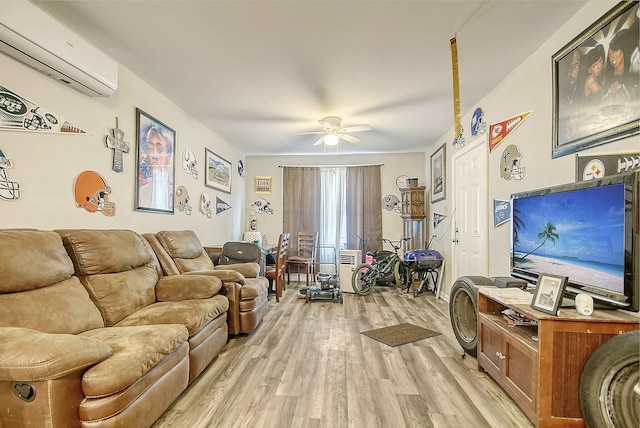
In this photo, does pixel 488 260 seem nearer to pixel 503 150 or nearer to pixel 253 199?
pixel 503 150

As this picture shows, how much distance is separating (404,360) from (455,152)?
9.66 ft

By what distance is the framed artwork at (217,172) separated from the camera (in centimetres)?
440

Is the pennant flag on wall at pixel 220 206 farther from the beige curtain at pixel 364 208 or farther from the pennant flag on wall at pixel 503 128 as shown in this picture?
the pennant flag on wall at pixel 503 128

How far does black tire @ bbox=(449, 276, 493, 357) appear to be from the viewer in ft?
8.08

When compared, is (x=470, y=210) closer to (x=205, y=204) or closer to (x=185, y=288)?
(x=185, y=288)

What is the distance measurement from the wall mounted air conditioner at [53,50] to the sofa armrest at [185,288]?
5.25 ft

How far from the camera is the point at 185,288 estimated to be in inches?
99.2

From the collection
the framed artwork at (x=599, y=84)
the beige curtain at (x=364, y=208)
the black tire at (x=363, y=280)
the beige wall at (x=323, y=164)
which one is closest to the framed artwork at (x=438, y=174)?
the beige wall at (x=323, y=164)

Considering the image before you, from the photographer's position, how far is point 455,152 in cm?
417

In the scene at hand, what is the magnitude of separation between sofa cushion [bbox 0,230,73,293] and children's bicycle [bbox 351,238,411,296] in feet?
12.0

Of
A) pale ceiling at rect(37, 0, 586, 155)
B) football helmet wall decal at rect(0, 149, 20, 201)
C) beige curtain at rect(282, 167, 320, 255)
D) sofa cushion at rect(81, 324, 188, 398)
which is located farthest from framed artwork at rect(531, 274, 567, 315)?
beige curtain at rect(282, 167, 320, 255)

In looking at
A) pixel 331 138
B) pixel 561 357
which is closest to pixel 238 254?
pixel 331 138

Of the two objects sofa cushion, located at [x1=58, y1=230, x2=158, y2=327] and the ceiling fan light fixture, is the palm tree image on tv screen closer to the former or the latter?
the ceiling fan light fixture

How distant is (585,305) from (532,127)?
62.1 inches
